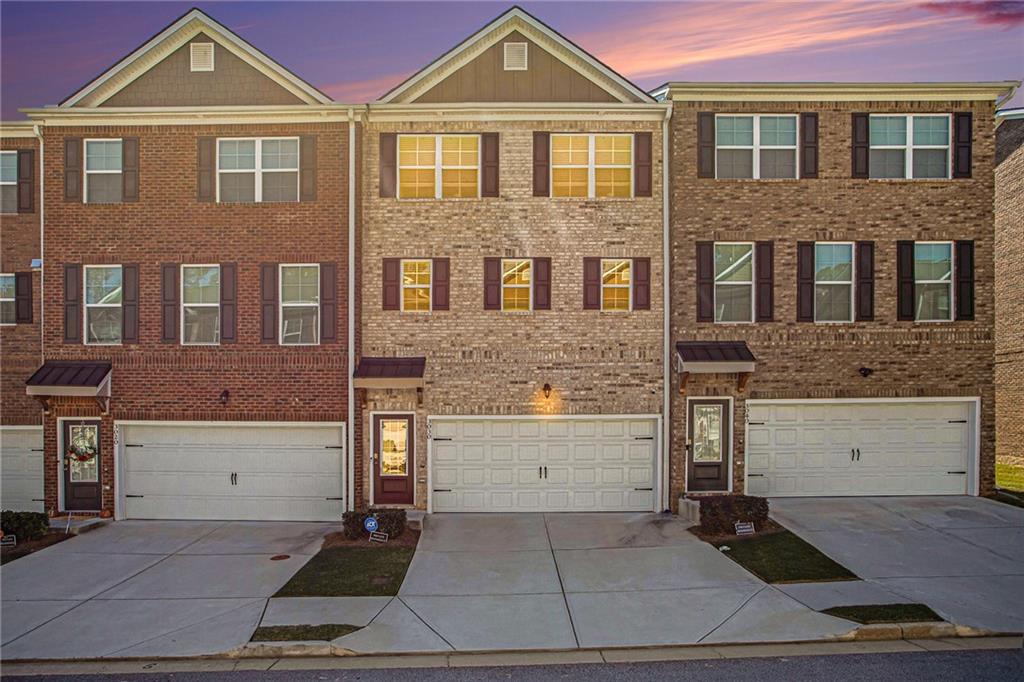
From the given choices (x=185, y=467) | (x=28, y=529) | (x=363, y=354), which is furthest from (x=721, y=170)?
(x=28, y=529)

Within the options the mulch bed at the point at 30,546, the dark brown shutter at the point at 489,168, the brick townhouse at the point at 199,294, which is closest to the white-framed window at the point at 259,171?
the brick townhouse at the point at 199,294

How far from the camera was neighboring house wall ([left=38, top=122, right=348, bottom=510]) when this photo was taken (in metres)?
15.0

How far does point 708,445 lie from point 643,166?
6735mm

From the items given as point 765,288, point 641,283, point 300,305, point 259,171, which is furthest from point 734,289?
point 259,171

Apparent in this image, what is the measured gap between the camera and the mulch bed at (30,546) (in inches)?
499

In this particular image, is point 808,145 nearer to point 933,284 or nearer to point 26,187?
point 933,284

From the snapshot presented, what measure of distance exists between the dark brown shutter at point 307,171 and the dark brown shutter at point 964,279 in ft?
50.1

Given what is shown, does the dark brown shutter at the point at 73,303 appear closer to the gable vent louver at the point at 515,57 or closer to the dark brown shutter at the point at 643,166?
the gable vent louver at the point at 515,57

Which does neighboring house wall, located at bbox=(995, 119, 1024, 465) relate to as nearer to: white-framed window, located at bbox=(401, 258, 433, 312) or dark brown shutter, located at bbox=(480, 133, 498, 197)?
dark brown shutter, located at bbox=(480, 133, 498, 197)

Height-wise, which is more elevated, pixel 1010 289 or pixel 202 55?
pixel 202 55

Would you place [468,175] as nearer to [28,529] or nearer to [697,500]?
[697,500]

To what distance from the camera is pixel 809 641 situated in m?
8.56

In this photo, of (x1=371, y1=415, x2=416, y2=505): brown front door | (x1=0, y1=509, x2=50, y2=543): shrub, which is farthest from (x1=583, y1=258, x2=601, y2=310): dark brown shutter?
(x1=0, y1=509, x2=50, y2=543): shrub

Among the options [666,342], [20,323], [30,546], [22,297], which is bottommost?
[30,546]
